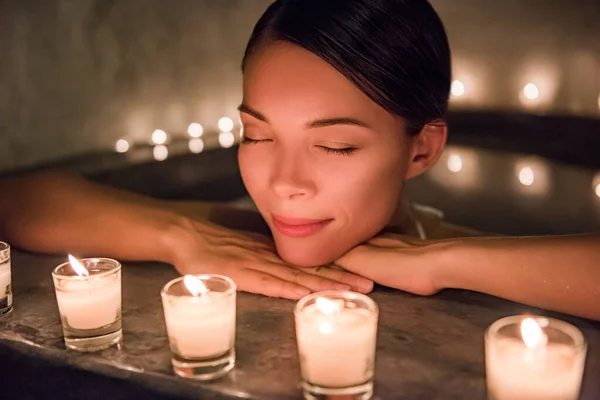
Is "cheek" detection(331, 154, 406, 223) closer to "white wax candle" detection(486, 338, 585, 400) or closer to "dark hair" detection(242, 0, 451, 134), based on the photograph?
"dark hair" detection(242, 0, 451, 134)

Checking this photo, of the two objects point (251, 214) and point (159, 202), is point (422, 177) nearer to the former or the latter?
point (251, 214)

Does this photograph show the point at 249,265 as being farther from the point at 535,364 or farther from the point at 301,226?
the point at 535,364

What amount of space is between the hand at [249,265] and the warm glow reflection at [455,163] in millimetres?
2238

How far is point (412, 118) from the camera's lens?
150cm

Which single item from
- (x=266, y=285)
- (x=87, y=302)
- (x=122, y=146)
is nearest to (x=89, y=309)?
(x=87, y=302)

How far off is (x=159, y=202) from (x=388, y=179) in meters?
0.70

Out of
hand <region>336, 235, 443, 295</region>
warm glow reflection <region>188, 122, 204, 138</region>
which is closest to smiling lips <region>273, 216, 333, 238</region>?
hand <region>336, 235, 443, 295</region>

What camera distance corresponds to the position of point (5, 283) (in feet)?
4.53

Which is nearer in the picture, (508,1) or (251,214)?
(251,214)

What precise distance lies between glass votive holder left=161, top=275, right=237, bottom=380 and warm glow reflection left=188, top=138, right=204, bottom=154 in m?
1.98

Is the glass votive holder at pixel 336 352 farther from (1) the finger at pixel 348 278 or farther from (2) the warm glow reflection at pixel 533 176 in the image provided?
(2) the warm glow reflection at pixel 533 176

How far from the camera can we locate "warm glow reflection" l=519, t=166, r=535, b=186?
3369mm

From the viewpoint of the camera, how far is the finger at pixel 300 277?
1427mm

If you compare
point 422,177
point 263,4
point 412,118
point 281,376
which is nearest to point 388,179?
point 412,118
